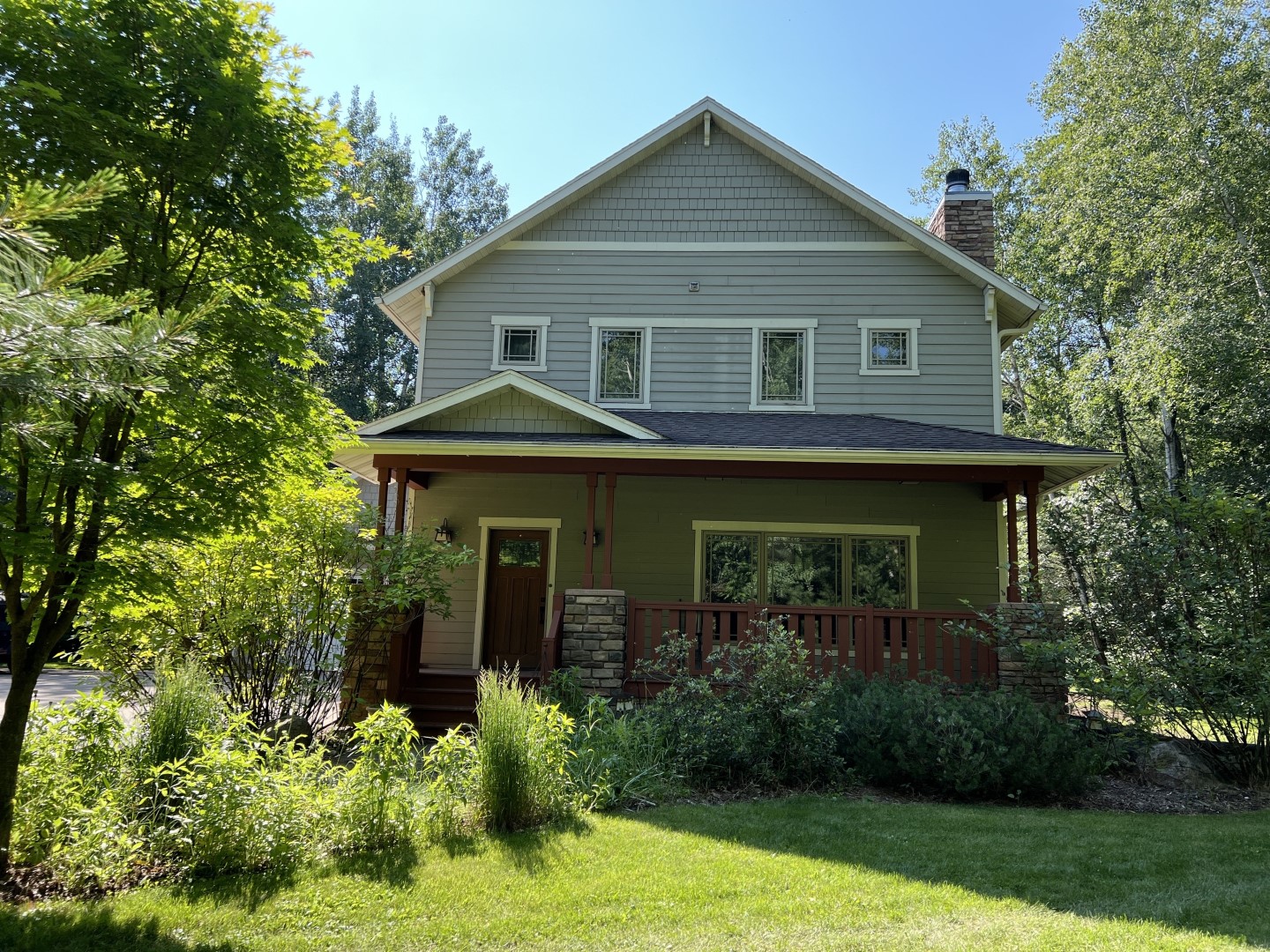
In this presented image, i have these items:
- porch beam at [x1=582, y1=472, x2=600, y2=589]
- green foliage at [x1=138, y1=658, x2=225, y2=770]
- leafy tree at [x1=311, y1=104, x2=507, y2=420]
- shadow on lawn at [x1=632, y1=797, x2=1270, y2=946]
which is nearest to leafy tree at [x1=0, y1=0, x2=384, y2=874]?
green foliage at [x1=138, y1=658, x2=225, y2=770]

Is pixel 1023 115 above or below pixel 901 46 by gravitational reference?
above

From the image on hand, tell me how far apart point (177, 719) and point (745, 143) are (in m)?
11.0

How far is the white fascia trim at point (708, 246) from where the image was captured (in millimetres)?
12430

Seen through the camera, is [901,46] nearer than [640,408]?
No

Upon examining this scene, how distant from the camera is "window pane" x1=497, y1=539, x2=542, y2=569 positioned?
39.3 ft

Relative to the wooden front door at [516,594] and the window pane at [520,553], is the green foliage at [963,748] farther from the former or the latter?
the window pane at [520,553]

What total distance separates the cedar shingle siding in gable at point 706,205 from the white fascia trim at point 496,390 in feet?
11.4

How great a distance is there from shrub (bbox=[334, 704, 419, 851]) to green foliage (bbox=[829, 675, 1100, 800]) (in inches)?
139

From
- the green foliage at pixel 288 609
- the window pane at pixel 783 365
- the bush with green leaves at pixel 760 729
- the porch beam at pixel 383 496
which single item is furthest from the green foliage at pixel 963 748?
the window pane at pixel 783 365

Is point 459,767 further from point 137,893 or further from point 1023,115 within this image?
point 1023,115

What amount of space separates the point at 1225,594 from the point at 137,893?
8671mm

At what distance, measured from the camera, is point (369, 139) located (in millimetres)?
30547

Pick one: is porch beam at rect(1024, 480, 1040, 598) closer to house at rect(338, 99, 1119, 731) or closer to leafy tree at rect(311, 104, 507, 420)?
house at rect(338, 99, 1119, 731)

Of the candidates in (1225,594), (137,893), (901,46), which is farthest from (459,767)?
(901,46)
